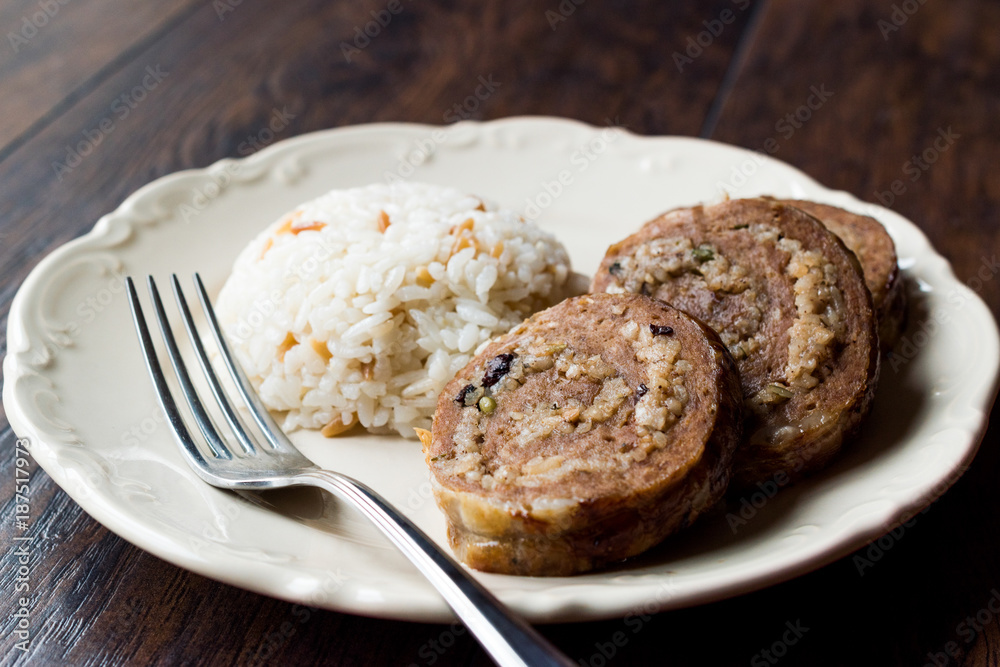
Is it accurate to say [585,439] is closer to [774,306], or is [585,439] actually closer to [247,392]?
[774,306]

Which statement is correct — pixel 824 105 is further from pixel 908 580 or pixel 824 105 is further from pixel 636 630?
pixel 636 630

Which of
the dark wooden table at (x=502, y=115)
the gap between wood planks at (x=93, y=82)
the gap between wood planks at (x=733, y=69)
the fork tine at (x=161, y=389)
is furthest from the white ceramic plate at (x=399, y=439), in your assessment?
the gap between wood planks at (x=93, y=82)

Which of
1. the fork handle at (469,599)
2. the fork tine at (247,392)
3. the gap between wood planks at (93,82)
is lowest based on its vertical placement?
the fork tine at (247,392)

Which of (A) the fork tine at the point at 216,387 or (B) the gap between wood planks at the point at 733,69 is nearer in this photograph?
(A) the fork tine at the point at 216,387

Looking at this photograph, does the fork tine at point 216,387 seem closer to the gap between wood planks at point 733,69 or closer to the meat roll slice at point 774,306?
the meat roll slice at point 774,306

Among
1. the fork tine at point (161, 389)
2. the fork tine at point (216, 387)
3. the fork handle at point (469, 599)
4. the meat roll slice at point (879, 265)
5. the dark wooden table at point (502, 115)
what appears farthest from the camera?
the meat roll slice at point (879, 265)

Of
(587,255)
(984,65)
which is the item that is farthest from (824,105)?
(587,255)

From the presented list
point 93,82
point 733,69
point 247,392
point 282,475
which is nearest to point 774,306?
point 282,475
